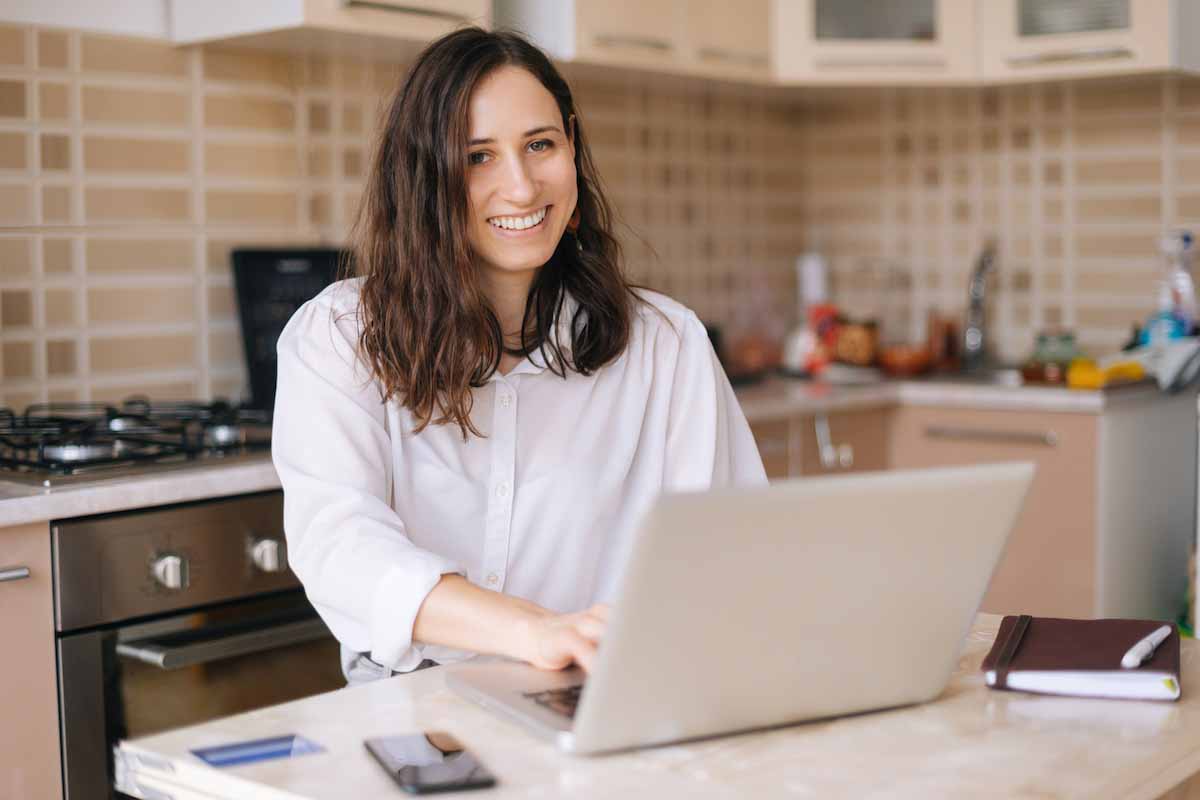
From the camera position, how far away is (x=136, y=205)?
98.3 inches

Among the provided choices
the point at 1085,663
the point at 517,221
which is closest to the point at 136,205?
the point at 517,221

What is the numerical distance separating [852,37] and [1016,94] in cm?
55

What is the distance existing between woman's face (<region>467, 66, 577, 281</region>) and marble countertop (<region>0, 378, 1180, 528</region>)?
61cm

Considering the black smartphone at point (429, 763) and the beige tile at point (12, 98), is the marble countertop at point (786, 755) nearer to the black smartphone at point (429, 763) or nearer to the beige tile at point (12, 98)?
the black smartphone at point (429, 763)

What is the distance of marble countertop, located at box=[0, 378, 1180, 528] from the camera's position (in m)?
1.86

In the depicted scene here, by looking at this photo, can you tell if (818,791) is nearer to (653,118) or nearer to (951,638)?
(951,638)

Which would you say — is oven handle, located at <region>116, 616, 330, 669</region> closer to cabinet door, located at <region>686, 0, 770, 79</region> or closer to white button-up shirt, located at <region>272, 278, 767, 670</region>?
white button-up shirt, located at <region>272, 278, 767, 670</region>

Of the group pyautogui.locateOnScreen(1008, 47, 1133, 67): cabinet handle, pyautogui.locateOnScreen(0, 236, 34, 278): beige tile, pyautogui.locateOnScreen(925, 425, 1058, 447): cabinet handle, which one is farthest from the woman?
pyautogui.locateOnScreen(1008, 47, 1133, 67): cabinet handle

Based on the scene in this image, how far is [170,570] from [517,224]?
0.75 metres

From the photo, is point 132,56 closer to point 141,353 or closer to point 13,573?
point 141,353

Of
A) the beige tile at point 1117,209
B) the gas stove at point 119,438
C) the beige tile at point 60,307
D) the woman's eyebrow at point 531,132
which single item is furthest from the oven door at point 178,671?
the beige tile at point 1117,209

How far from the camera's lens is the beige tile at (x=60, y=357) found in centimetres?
239

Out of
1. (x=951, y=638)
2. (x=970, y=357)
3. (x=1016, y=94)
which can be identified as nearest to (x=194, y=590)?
(x=951, y=638)

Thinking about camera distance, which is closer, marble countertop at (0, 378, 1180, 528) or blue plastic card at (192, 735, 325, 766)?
blue plastic card at (192, 735, 325, 766)
